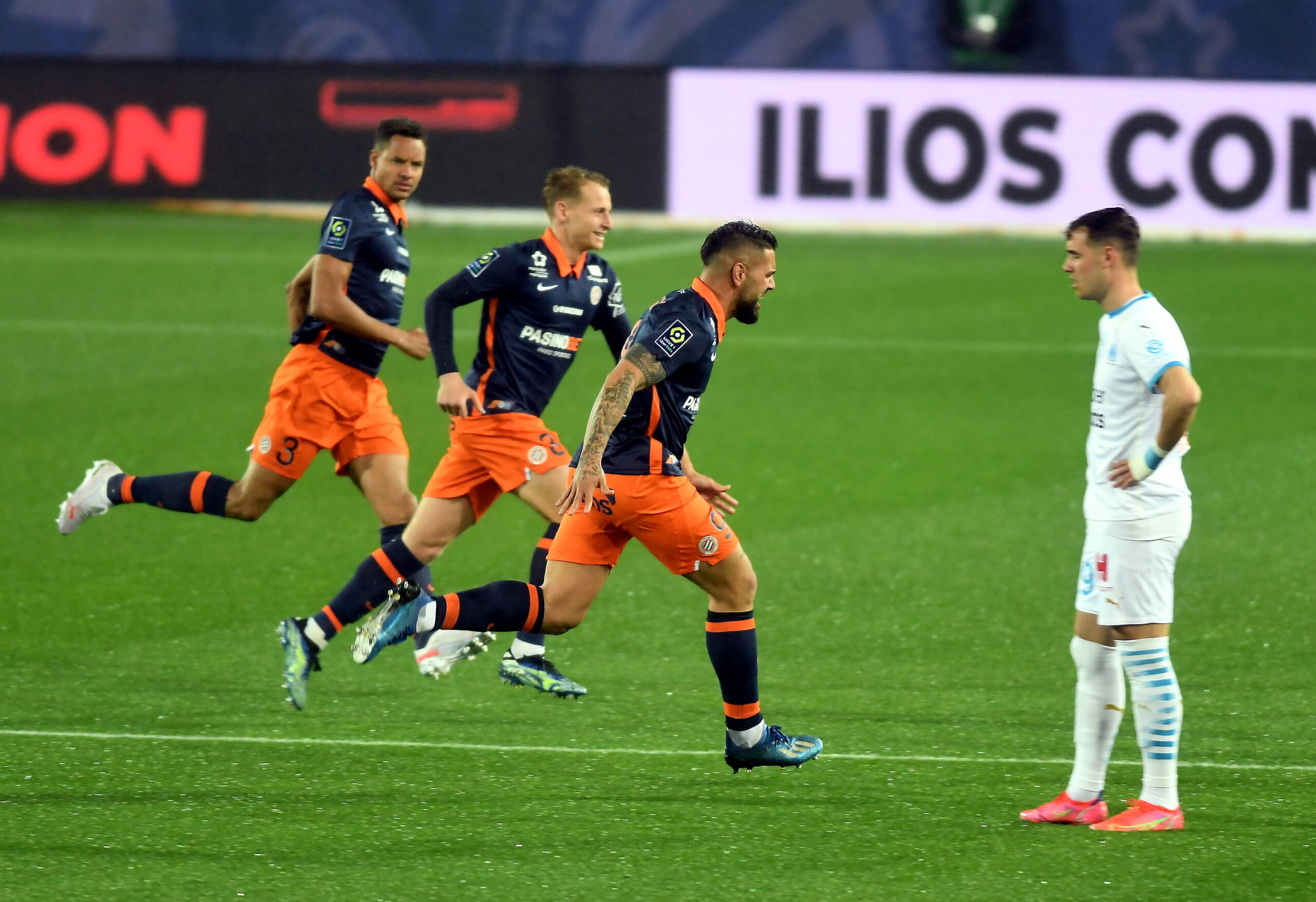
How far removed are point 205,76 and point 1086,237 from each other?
20404mm

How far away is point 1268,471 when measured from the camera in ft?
37.2

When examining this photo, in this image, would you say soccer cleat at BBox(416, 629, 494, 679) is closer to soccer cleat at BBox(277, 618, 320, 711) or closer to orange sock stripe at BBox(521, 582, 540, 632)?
soccer cleat at BBox(277, 618, 320, 711)

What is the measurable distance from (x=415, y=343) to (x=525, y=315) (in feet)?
1.51

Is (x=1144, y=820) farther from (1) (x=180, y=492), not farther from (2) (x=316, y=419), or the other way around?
(1) (x=180, y=492)

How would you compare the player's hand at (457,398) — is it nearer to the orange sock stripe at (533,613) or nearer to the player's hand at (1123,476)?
the orange sock stripe at (533,613)

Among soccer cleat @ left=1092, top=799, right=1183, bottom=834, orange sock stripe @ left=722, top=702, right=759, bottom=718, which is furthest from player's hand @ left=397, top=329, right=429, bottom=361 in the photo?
soccer cleat @ left=1092, top=799, right=1183, bottom=834

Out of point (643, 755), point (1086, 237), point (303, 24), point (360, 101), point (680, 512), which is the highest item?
point (303, 24)

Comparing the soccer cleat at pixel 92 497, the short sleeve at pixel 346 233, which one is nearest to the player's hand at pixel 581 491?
the short sleeve at pixel 346 233

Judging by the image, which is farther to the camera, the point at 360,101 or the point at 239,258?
the point at 360,101

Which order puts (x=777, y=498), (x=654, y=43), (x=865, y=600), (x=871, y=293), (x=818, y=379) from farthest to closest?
(x=654, y=43) < (x=871, y=293) < (x=818, y=379) < (x=777, y=498) < (x=865, y=600)

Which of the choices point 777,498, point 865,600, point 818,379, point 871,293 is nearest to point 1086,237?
point 865,600

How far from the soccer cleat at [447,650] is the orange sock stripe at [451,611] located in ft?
2.46

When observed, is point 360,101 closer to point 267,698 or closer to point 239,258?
point 239,258

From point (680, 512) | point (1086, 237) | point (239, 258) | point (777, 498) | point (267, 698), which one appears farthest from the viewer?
point (239, 258)
